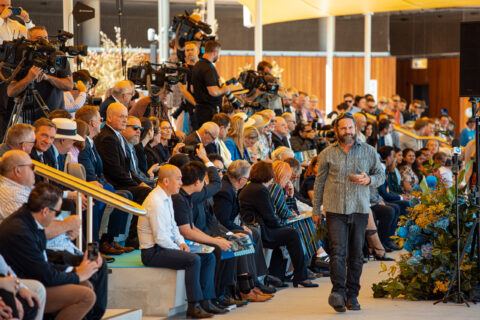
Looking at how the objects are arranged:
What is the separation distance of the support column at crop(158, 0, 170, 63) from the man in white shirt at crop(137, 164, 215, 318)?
6194mm

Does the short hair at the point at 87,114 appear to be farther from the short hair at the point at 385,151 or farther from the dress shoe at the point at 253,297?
the short hair at the point at 385,151

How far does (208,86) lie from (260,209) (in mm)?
1812

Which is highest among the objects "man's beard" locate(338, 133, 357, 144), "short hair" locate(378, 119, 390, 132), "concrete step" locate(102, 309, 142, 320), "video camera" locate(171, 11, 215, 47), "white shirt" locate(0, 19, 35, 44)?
"video camera" locate(171, 11, 215, 47)

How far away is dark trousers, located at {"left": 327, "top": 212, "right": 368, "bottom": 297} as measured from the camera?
6.38 m

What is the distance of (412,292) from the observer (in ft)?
22.8

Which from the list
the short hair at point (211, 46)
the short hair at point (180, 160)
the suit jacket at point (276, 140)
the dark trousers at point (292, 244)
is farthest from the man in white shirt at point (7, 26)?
the suit jacket at point (276, 140)

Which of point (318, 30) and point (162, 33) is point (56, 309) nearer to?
point (162, 33)

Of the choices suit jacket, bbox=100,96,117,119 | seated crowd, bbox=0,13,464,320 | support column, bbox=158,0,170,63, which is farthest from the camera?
support column, bbox=158,0,170,63

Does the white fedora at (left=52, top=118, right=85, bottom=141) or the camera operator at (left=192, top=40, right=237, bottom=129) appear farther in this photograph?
the camera operator at (left=192, top=40, right=237, bottom=129)

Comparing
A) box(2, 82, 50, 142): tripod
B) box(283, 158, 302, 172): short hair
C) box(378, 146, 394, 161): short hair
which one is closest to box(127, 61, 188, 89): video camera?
box(283, 158, 302, 172): short hair

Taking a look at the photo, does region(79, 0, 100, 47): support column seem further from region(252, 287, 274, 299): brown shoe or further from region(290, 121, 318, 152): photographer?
region(252, 287, 274, 299): brown shoe

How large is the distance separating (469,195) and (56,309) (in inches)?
148

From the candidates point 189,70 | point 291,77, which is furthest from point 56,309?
point 291,77

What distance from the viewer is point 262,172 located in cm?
745
